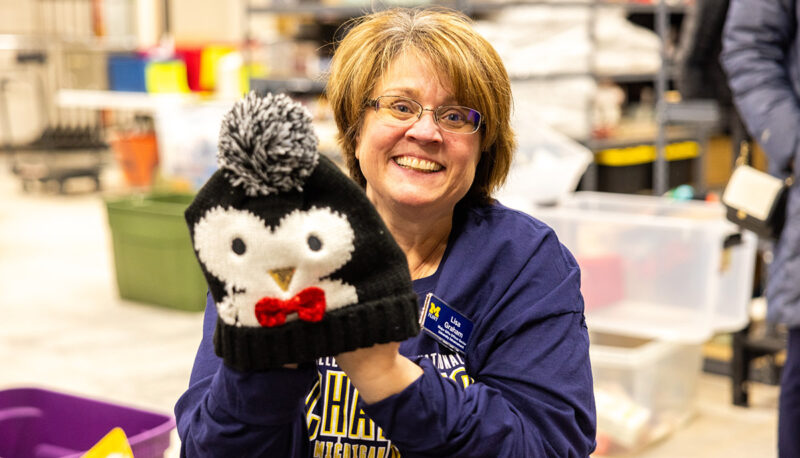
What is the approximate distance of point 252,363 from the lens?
0.97 metres

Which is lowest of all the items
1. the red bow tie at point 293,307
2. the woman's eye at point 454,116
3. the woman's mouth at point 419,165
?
the red bow tie at point 293,307

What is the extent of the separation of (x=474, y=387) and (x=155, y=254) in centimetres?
373

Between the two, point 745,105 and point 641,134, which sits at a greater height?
point 745,105

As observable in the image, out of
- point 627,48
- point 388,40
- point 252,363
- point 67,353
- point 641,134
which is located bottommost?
point 67,353

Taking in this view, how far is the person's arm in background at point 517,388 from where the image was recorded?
106 cm

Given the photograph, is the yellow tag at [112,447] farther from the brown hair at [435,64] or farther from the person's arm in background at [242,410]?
the brown hair at [435,64]

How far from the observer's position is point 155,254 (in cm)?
466

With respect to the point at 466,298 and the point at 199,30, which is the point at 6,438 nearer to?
the point at 466,298

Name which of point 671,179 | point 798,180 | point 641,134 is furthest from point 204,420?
point 671,179

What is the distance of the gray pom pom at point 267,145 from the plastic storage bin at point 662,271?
226 cm

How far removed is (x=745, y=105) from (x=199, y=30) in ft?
32.8

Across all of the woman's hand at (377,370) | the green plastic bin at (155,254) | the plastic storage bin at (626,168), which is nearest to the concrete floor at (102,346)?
the green plastic bin at (155,254)

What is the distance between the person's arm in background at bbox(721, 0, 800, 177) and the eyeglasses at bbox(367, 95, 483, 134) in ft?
3.58

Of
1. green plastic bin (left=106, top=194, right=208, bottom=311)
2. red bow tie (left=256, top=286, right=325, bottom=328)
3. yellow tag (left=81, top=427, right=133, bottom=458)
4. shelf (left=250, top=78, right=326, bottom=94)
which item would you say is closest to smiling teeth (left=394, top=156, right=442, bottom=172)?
red bow tie (left=256, top=286, right=325, bottom=328)
